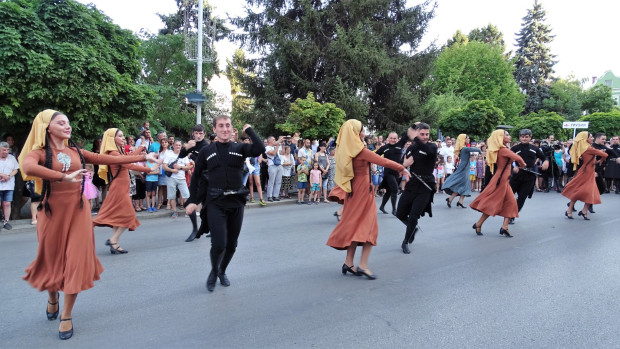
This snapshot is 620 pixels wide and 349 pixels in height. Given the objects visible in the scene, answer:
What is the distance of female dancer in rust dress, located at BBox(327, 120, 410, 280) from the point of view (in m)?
5.99

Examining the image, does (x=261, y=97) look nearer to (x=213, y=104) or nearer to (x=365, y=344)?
(x=213, y=104)

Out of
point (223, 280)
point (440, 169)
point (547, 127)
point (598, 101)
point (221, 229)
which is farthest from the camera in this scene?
point (598, 101)

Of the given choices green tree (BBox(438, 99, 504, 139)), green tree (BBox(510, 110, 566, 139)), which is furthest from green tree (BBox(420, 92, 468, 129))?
green tree (BBox(510, 110, 566, 139))

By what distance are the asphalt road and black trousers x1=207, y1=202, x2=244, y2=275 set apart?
421mm

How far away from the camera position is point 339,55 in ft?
75.7

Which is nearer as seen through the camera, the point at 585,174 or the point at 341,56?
the point at 585,174

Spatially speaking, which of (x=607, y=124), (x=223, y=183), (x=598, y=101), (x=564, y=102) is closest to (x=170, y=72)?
(x=223, y=183)

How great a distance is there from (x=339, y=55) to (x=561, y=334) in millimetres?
20179

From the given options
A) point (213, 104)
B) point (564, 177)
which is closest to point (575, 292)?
point (564, 177)

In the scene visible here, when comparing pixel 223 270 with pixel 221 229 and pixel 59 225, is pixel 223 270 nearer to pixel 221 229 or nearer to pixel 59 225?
pixel 221 229

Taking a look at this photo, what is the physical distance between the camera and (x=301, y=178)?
1445cm

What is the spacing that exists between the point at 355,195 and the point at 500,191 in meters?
4.33

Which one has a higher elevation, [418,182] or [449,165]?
[418,182]

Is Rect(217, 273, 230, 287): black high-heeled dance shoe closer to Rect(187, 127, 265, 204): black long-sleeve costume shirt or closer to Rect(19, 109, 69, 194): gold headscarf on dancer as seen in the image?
Rect(187, 127, 265, 204): black long-sleeve costume shirt
